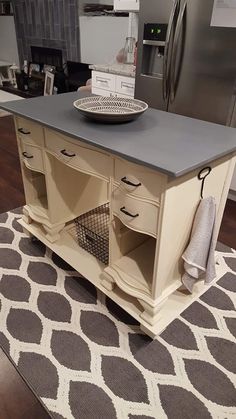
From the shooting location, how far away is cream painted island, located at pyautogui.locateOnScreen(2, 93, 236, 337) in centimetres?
107

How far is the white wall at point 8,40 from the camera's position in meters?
5.78

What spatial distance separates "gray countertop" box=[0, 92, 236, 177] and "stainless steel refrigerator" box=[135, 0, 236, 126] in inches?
35.0

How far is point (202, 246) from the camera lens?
49.3 inches

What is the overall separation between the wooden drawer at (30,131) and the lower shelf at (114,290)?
23.1 inches

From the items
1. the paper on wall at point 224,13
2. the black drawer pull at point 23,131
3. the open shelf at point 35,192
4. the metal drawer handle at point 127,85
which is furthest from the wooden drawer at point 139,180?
the metal drawer handle at point 127,85

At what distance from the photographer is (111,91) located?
3062 millimetres

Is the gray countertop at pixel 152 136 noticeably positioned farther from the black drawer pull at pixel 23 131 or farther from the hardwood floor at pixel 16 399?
the hardwood floor at pixel 16 399

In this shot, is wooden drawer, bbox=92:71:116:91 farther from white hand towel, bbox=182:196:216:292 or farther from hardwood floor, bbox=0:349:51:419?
hardwood floor, bbox=0:349:51:419

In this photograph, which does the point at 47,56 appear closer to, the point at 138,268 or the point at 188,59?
the point at 188,59

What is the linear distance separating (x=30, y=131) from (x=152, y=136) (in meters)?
0.73

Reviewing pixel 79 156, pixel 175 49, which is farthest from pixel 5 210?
pixel 175 49

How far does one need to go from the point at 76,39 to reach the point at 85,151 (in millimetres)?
3983

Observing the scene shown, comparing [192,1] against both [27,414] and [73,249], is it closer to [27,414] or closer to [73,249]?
[73,249]

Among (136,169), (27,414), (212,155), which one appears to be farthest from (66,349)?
(212,155)
